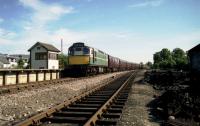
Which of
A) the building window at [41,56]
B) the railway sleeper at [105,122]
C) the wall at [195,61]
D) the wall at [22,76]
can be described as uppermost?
the building window at [41,56]

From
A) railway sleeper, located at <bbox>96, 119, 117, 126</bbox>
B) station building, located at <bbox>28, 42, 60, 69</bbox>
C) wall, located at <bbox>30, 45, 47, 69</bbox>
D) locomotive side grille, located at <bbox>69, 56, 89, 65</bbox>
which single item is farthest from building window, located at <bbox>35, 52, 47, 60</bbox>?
railway sleeper, located at <bbox>96, 119, 117, 126</bbox>

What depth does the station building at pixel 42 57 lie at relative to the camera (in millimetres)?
41875

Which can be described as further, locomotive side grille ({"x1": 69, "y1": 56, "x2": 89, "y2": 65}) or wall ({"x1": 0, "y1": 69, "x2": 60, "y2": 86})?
locomotive side grille ({"x1": 69, "y1": 56, "x2": 89, "y2": 65})

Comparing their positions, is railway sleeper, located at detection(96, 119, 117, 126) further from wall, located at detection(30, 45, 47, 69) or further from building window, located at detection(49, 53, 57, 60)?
building window, located at detection(49, 53, 57, 60)

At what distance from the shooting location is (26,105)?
35.2 feet

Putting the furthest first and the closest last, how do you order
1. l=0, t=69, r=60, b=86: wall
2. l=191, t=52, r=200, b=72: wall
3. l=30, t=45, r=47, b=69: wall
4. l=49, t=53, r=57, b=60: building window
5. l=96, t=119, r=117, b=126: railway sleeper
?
l=49, t=53, r=57, b=60: building window → l=30, t=45, r=47, b=69: wall → l=191, t=52, r=200, b=72: wall → l=0, t=69, r=60, b=86: wall → l=96, t=119, r=117, b=126: railway sleeper

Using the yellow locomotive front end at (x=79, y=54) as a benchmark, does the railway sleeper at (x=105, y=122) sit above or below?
below

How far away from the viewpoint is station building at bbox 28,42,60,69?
137 feet

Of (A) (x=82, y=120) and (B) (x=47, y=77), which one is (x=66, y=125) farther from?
(B) (x=47, y=77)

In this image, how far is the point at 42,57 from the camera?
42.8 meters

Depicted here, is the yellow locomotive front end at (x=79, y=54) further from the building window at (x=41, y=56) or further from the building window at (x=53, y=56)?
the building window at (x=53, y=56)

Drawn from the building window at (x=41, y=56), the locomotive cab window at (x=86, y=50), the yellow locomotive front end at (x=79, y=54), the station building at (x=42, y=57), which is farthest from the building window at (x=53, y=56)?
the locomotive cab window at (x=86, y=50)

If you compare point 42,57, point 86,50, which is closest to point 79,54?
point 86,50

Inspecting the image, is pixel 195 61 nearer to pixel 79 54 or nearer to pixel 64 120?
pixel 79 54
